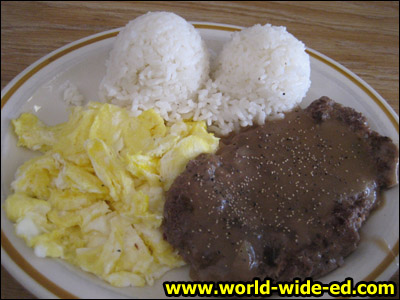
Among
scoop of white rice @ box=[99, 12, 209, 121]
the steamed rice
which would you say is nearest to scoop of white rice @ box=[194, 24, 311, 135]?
the steamed rice

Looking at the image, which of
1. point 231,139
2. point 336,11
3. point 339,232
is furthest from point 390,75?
point 339,232

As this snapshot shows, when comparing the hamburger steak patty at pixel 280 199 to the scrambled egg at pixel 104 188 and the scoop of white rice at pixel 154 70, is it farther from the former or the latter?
the scoop of white rice at pixel 154 70

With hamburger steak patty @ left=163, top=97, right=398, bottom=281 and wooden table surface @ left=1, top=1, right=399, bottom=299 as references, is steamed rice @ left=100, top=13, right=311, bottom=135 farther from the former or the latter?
wooden table surface @ left=1, top=1, right=399, bottom=299

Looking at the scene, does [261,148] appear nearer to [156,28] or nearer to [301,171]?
[301,171]

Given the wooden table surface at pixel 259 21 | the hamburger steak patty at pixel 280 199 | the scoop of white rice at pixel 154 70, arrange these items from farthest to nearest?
the wooden table surface at pixel 259 21 → the scoop of white rice at pixel 154 70 → the hamburger steak patty at pixel 280 199

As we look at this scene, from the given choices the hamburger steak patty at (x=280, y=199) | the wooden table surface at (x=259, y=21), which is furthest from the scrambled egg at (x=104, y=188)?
the wooden table surface at (x=259, y=21)

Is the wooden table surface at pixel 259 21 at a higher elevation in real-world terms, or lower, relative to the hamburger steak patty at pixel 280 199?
higher

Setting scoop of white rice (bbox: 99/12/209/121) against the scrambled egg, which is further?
scoop of white rice (bbox: 99/12/209/121)
